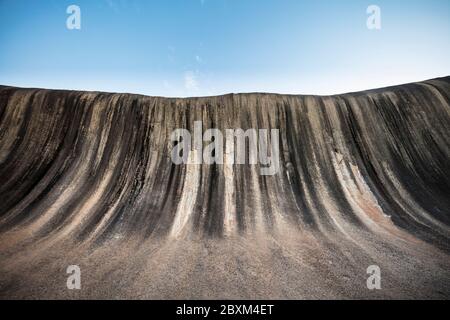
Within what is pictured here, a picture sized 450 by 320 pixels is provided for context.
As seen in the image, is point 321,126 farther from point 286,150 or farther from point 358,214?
point 358,214

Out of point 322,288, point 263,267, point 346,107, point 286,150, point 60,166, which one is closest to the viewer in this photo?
point 322,288

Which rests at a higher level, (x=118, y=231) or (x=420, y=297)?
(x=118, y=231)

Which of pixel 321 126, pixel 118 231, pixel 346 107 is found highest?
pixel 346 107
